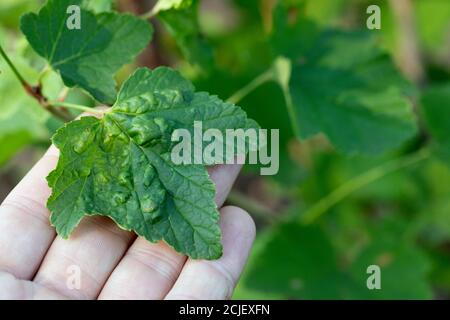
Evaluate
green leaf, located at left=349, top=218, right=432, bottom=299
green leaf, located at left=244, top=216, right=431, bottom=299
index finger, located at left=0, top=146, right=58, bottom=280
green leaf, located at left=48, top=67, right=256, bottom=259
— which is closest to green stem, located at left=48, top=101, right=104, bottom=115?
green leaf, located at left=48, top=67, right=256, bottom=259

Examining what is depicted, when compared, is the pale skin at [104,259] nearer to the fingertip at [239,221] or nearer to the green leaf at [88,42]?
the fingertip at [239,221]

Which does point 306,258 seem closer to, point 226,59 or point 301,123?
point 301,123

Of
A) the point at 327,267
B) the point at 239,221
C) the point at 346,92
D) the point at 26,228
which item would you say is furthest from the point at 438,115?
the point at 26,228

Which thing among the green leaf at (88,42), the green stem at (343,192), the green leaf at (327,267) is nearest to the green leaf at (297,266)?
the green leaf at (327,267)

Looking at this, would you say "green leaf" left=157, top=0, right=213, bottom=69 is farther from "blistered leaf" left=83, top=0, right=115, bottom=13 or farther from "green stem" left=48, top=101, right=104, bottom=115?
"green stem" left=48, top=101, right=104, bottom=115

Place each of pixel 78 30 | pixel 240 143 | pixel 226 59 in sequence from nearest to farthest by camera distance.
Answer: pixel 240 143 < pixel 78 30 < pixel 226 59

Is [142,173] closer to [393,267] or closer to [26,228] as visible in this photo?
[26,228]

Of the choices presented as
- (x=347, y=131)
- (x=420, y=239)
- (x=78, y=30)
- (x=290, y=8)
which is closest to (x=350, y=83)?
(x=347, y=131)
